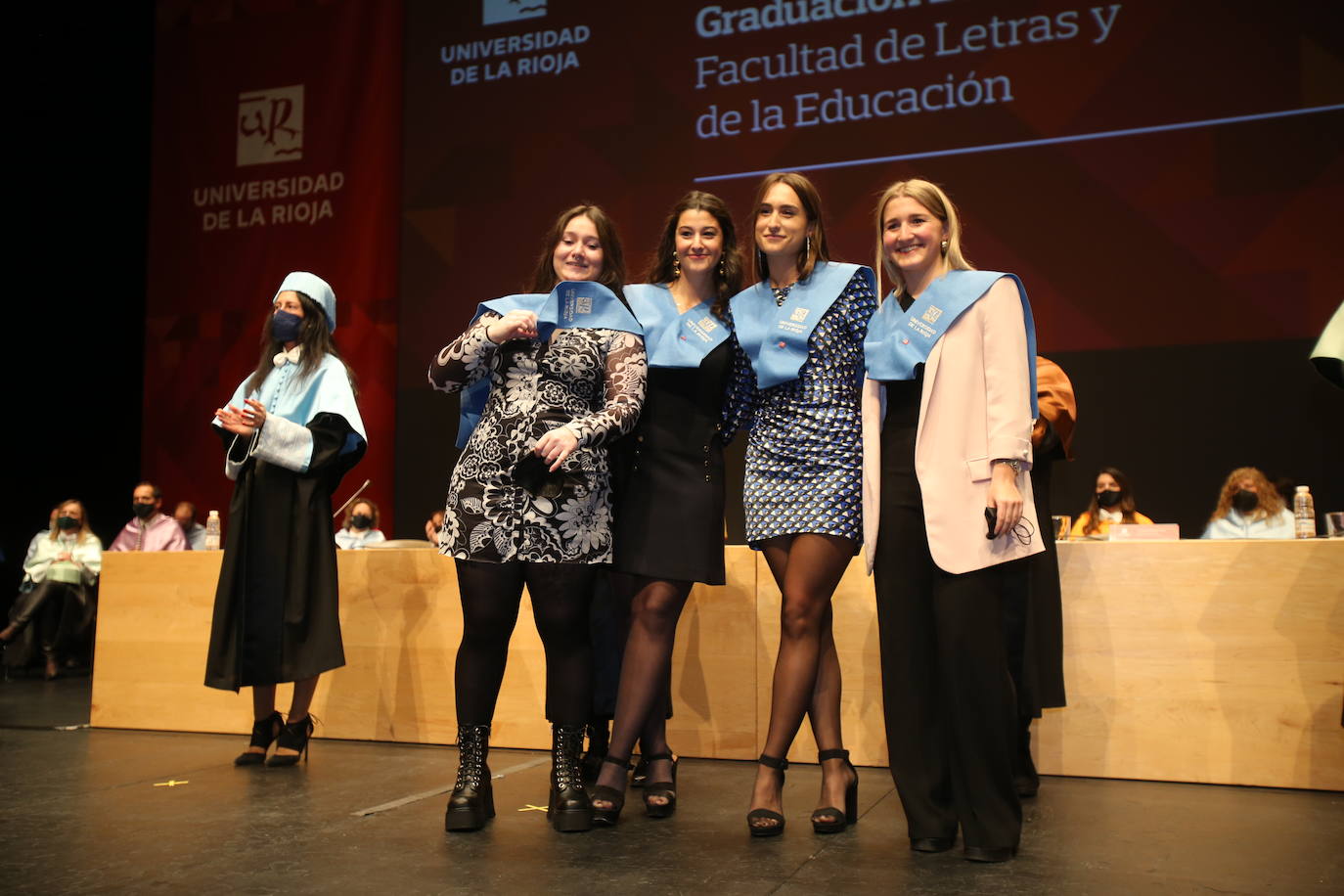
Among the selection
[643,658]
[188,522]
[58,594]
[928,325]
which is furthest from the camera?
[188,522]

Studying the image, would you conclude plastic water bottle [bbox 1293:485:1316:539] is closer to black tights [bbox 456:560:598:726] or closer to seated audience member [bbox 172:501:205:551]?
black tights [bbox 456:560:598:726]

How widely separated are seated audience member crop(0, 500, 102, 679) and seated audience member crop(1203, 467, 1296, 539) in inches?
232

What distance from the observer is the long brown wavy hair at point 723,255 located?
95.8 inches

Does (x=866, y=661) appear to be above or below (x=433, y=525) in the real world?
below

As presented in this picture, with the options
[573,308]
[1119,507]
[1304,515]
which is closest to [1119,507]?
[1119,507]

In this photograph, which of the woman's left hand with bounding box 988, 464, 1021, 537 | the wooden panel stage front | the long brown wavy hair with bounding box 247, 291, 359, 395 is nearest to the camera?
the woman's left hand with bounding box 988, 464, 1021, 537

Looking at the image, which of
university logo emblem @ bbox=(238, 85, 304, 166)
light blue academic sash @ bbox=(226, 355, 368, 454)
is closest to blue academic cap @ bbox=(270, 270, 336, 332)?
light blue academic sash @ bbox=(226, 355, 368, 454)

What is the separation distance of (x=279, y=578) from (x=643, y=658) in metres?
1.25

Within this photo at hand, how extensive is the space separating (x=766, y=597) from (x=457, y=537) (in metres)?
1.21

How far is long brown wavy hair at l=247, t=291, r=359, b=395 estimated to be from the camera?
317 cm

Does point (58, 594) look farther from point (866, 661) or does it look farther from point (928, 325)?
point (928, 325)

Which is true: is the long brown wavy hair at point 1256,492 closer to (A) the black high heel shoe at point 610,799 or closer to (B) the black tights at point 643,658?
(B) the black tights at point 643,658

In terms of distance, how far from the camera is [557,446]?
6.96 ft

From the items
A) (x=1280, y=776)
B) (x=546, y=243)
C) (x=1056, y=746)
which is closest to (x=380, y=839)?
(x=546, y=243)
